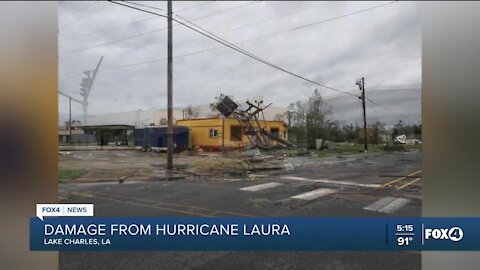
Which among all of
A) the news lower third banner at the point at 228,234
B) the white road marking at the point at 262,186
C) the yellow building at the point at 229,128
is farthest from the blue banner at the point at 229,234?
the white road marking at the point at 262,186

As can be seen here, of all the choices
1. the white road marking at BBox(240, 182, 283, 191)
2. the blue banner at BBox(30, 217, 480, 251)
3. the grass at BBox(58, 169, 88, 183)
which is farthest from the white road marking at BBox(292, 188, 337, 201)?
the blue banner at BBox(30, 217, 480, 251)

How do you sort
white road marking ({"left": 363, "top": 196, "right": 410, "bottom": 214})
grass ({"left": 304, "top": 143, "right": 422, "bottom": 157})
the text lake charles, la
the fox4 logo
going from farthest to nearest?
white road marking ({"left": 363, "top": 196, "right": 410, "bottom": 214}), grass ({"left": 304, "top": 143, "right": 422, "bottom": 157}), the text lake charles, la, the fox4 logo

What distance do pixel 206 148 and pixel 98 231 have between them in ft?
33.4

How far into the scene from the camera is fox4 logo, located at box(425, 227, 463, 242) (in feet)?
5.86

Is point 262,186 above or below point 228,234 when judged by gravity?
below

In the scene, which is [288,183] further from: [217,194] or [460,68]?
[460,68]

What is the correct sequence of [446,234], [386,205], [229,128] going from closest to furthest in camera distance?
[446,234] < [229,128] < [386,205]

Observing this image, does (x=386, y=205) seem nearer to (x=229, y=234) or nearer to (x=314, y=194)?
(x=314, y=194)

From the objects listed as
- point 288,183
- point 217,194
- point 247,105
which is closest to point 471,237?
point 247,105

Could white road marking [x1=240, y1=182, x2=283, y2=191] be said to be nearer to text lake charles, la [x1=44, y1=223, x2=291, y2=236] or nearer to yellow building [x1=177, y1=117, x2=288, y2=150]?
yellow building [x1=177, y1=117, x2=288, y2=150]

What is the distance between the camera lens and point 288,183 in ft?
26.8

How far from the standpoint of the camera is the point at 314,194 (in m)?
6.41

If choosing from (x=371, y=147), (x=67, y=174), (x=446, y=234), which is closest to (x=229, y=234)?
(x=446, y=234)

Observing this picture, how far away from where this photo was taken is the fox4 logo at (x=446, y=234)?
1.79 meters
